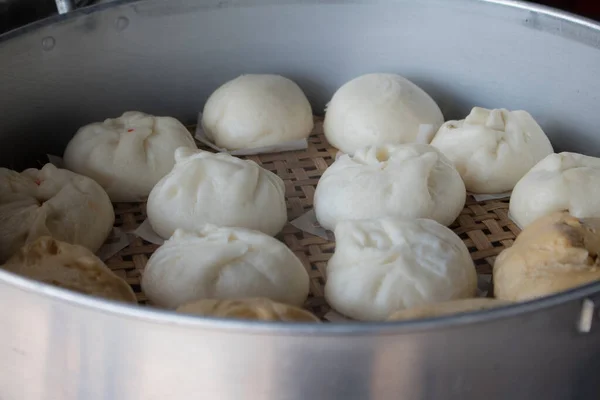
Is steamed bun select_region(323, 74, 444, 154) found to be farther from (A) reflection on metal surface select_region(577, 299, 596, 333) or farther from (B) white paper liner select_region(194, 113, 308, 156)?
(A) reflection on metal surface select_region(577, 299, 596, 333)

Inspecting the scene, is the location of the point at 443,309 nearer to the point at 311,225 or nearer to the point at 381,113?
the point at 311,225

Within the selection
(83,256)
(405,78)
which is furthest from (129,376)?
(405,78)

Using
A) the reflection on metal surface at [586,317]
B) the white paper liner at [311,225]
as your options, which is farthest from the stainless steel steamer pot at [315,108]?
the white paper liner at [311,225]

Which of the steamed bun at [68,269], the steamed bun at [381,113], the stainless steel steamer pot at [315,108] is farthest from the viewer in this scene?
the steamed bun at [381,113]

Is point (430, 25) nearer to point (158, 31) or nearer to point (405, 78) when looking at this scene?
point (405, 78)

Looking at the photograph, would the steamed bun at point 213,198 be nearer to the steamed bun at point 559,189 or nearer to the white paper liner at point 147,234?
the white paper liner at point 147,234

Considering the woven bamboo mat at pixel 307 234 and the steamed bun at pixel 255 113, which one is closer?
the woven bamboo mat at pixel 307 234

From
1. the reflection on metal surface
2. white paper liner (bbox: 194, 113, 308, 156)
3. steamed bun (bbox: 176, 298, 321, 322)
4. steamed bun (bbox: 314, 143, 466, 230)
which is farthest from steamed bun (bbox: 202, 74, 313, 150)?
the reflection on metal surface
